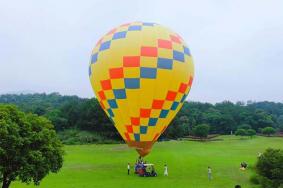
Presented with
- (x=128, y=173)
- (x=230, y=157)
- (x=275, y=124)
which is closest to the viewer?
(x=128, y=173)

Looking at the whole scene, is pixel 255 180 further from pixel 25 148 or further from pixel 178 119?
pixel 178 119

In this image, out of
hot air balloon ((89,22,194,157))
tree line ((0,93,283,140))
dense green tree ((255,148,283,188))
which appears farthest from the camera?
tree line ((0,93,283,140))

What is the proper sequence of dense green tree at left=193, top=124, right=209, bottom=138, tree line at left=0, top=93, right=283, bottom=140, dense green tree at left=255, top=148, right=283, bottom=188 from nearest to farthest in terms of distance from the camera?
dense green tree at left=255, top=148, right=283, bottom=188
tree line at left=0, top=93, right=283, bottom=140
dense green tree at left=193, top=124, right=209, bottom=138

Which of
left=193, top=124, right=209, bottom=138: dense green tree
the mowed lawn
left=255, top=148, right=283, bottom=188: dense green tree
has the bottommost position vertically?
the mowed lawn

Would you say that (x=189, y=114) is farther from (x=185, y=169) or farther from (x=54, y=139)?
(x=54, y=139)

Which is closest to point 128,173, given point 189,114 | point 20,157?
point 20,157

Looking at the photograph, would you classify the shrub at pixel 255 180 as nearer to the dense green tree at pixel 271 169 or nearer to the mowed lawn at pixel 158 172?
the dense green tree at pixel 271 169

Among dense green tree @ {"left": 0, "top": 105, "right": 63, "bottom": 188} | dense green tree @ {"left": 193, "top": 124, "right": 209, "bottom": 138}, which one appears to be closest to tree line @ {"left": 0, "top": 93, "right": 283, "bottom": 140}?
dense green tree @ {"left": 193, "top": 124, "right": 209, "bottom": 138}

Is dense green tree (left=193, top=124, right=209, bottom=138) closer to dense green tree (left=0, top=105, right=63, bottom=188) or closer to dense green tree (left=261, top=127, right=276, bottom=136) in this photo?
dense green tree (left=261, top=127, right=276, bottom=136)
